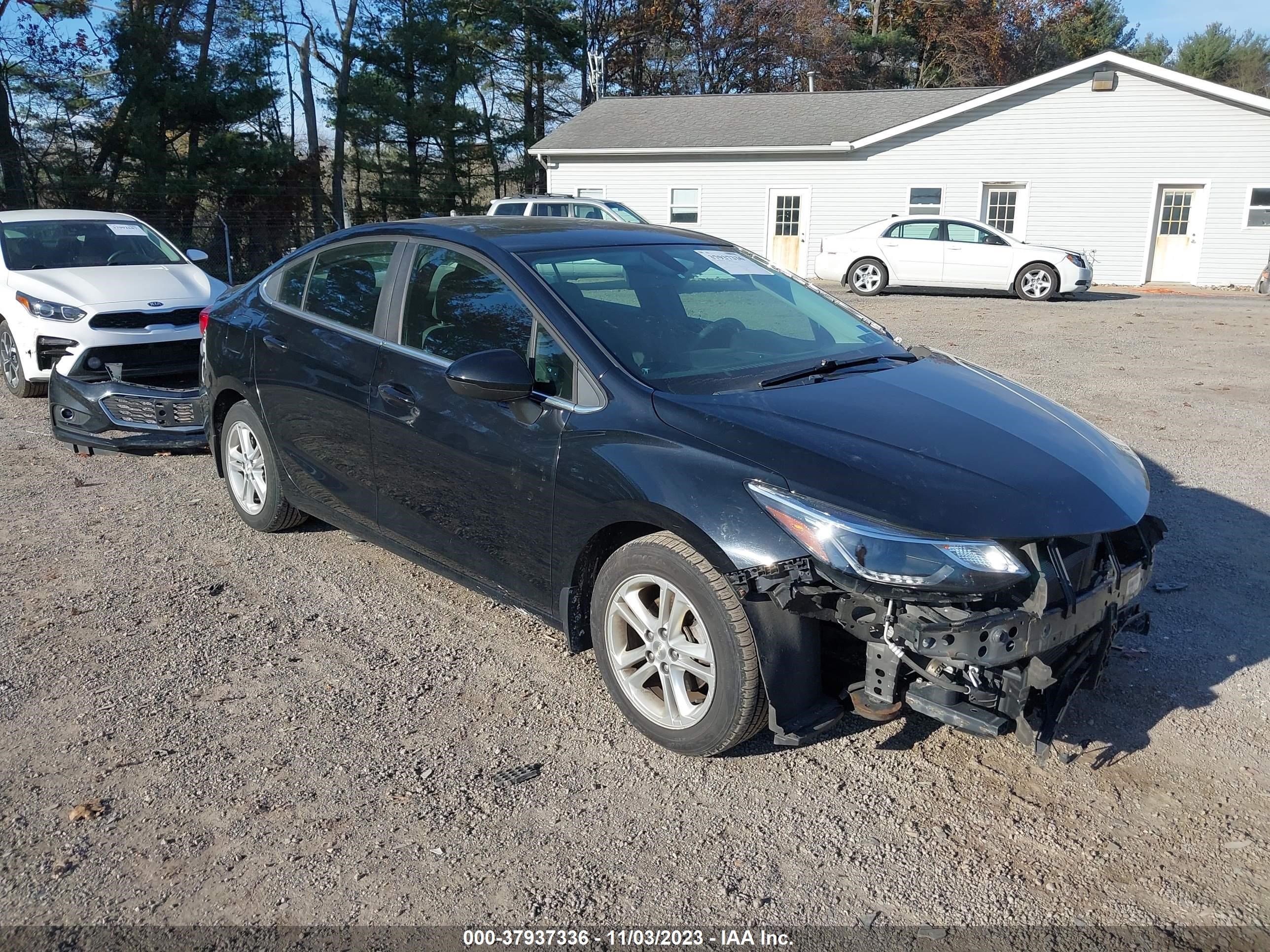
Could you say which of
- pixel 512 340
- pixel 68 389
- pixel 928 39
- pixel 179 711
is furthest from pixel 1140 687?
pixel 928 39

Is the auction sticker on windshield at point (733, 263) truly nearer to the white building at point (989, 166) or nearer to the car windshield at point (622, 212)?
the car windshield at point (622, 212)

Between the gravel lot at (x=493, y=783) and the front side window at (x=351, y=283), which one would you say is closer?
the gravel lot at (x=493, y=783)

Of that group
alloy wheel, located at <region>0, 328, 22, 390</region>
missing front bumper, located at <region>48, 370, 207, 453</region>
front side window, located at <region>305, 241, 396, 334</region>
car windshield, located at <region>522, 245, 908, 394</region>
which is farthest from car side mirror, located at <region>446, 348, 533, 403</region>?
alloy wheel, located at <region>0, 328, 22, 390</region>

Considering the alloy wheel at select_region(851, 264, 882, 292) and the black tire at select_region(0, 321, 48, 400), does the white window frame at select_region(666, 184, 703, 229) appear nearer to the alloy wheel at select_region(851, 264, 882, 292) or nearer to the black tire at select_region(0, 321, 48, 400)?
the alloy wheel at select_region(851, 264, 882, 292)

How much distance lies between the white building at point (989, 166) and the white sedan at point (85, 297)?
1738cm

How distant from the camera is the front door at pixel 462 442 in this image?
379 cm

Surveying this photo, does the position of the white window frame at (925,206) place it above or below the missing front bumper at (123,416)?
above

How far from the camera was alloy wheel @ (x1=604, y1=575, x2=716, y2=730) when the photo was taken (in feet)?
11.0

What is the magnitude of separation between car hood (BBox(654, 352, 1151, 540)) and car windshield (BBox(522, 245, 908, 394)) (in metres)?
0.23

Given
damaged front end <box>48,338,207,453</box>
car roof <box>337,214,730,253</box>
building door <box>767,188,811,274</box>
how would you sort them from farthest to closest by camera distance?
building door <box>767,188,811,274</box>
damaged front end <box>48,338,207,453</box>
car roof <box>337,214,730,253</box>

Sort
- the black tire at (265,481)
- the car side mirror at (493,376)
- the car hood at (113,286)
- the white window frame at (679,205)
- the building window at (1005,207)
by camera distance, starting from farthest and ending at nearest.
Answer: the white window frame at (679,205) → the building window at (1005,207) → the car hood at (113,286) → the black tire at (265,481) → the car side mirror at (493,376)

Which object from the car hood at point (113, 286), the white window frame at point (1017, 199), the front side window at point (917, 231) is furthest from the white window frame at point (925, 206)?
the car hood at point (113, 286)

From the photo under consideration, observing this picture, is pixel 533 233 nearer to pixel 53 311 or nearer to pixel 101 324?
pixel 101 324

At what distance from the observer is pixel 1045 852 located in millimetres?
3008
